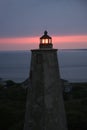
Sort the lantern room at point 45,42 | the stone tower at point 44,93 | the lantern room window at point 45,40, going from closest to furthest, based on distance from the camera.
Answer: the stone tower at point 44,93 → the lantern room at point 45,42 → the lantern room window at point 45,40

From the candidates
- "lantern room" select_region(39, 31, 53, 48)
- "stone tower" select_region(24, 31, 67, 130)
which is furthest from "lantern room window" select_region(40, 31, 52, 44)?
"stone tower" select_region(24, 31, 67, 130)

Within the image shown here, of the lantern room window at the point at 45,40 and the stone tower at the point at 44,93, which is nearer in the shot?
the stone tower at the point at 44,93

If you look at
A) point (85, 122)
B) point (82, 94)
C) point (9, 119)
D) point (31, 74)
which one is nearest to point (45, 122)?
point (31, 74)

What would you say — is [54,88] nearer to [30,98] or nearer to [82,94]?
[30,98]

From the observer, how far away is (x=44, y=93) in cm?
847

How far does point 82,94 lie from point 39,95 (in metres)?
24.9

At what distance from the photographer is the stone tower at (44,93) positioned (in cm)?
845

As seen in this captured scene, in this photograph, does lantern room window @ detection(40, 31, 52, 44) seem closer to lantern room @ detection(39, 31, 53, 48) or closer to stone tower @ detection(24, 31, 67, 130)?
lantern room @ detection(39, 31, 53, 48)

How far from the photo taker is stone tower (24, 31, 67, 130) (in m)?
8.45

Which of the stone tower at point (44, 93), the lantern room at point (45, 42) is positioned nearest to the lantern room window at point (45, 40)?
the lantern room at point (45, 42)

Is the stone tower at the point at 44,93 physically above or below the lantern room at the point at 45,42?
below

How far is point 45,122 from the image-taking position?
8.42 m

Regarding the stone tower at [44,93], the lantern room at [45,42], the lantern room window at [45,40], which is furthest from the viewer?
the lantern room window at [45,40]

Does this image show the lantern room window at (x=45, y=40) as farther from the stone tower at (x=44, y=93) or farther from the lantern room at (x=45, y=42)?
the stone tower at (x=44, y=93)
